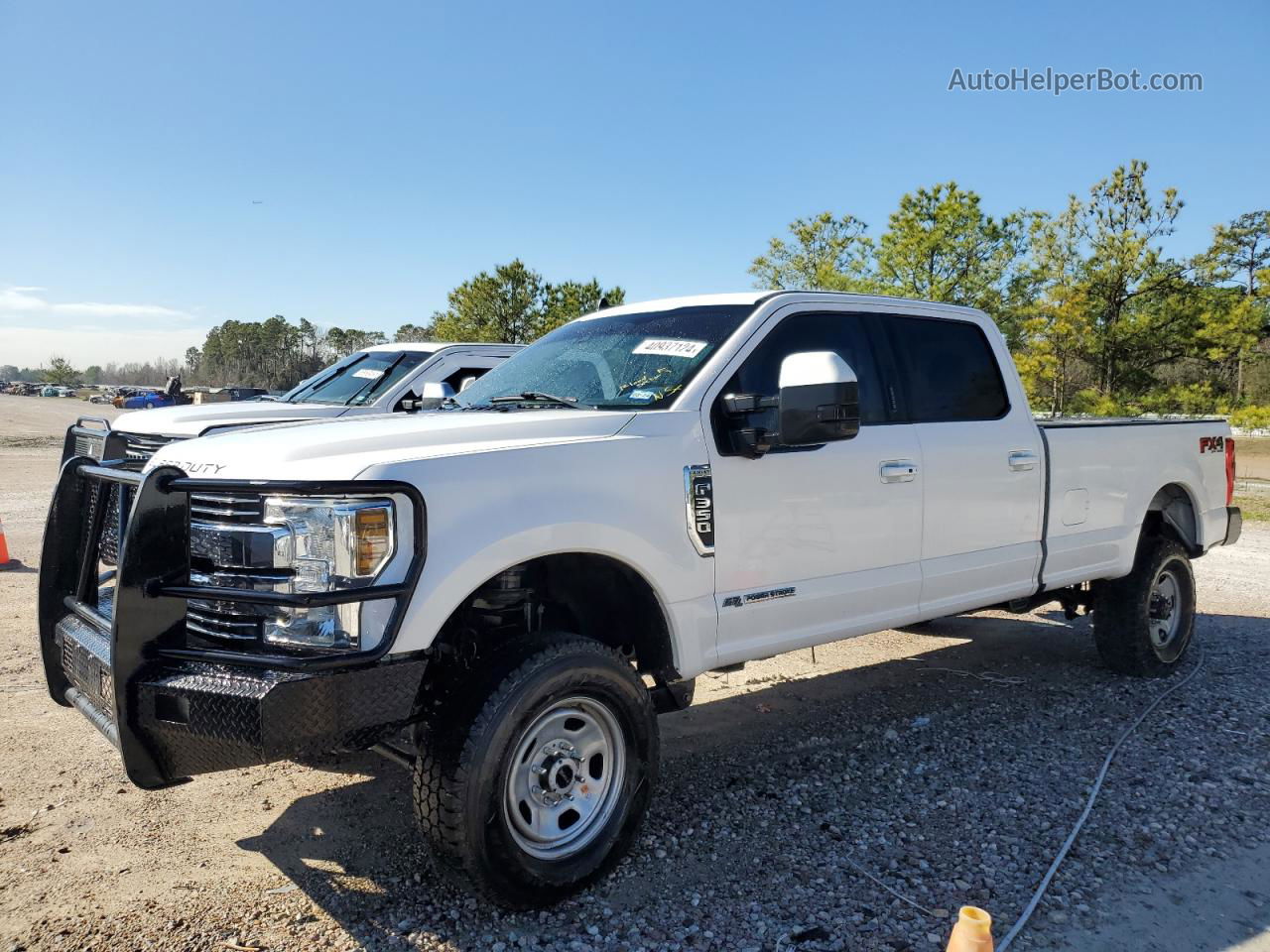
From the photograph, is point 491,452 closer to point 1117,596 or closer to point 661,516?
point 661,516

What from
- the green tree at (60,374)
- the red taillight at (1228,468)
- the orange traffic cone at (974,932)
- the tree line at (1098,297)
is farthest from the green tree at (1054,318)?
the green tree at (60,374)

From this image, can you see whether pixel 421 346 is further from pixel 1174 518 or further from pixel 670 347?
pixel 1174 518

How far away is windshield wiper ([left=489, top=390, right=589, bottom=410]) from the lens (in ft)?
12.7

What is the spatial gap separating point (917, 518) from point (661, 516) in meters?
1.56

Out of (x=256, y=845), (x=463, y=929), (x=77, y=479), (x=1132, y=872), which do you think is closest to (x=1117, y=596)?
(x=1132, y=872)

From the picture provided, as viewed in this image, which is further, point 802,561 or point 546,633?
point 802,561

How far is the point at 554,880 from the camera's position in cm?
314

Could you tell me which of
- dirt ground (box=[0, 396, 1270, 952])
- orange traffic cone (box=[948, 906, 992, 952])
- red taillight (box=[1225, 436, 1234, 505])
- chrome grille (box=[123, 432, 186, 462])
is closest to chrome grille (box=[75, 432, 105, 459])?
chrome grille (box=[123, 432, 186, 462])

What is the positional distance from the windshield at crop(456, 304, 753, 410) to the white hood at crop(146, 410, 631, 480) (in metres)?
0.31

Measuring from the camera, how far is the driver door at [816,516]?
12.2 feet

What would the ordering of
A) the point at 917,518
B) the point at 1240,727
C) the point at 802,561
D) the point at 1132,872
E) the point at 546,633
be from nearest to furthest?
the point at 546,633 < the point at 1132,872 < the point at 802,561 < the point at 917,518 < the point at 1240,727

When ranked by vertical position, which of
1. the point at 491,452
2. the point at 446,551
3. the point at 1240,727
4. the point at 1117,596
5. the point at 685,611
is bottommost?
the point at 1240,727

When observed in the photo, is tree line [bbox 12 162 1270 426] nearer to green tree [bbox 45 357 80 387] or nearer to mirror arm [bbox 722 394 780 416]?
mirror arm [bbox 722 394 780 416]

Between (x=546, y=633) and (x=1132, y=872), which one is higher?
(x=546, y=633)
